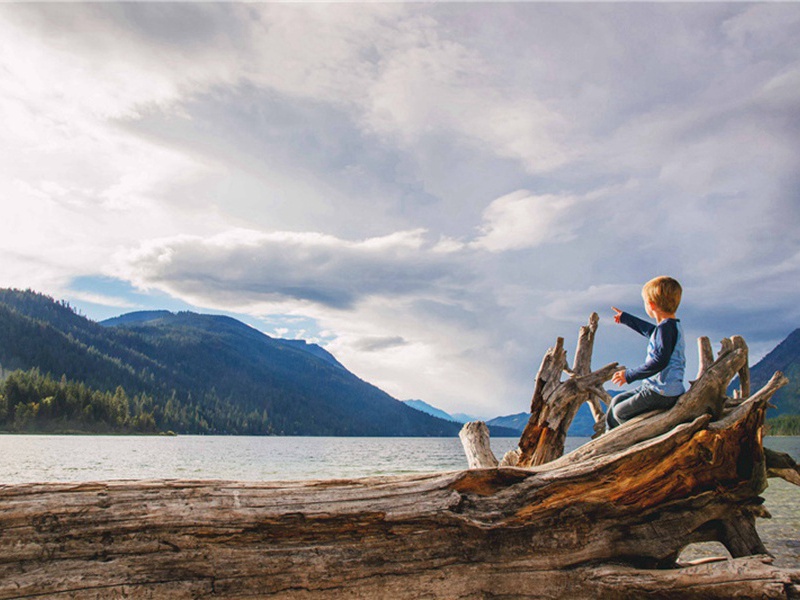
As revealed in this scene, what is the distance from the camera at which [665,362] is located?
743cm

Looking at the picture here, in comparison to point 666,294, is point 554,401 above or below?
below

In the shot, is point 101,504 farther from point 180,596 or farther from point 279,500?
point 279,500

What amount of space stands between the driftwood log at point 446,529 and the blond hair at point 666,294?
1.14m

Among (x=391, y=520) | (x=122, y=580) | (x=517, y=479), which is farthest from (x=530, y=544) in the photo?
(x=122, y=580)

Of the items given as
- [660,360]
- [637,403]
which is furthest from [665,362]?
[637,403]

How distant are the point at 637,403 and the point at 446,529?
3.57 meters

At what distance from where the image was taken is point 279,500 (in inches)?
227

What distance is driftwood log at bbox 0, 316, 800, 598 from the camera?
5.13 meters

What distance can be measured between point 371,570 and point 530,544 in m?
1.87

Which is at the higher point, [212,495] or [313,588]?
[212,495]

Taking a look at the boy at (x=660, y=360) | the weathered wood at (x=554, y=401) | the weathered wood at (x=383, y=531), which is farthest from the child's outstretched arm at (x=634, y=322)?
the weathered wood at (x=554, y=401)

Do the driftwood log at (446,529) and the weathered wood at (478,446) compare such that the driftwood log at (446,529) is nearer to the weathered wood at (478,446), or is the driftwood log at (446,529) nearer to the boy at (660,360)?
the boy at (660,360)

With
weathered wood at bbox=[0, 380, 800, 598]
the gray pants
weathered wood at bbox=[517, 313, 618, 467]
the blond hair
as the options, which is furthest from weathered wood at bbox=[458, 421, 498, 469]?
the blond hair

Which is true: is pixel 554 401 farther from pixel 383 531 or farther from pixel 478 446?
pixel 383 531
